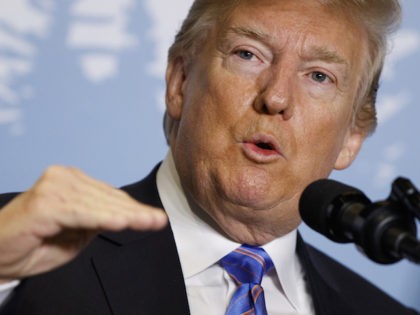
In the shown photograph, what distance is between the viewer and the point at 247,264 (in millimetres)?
1791

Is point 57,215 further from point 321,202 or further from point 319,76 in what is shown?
point 319,76

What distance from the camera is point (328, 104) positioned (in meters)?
1.83

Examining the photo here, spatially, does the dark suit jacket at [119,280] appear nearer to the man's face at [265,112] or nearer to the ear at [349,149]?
the man's face at [265,112]

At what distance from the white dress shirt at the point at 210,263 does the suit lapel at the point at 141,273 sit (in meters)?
0.08

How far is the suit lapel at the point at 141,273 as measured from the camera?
1.57 meters

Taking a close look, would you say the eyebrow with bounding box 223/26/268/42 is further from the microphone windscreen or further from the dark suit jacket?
the microphone windscreen

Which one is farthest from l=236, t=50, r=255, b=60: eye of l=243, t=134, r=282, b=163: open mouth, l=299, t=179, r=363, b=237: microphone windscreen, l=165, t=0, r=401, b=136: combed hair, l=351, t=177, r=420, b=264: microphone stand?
l=351, t=177, r=420, b=264: microphone stand

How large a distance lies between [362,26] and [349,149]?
0.35 m

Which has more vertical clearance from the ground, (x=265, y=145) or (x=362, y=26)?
(x=362, y=26)

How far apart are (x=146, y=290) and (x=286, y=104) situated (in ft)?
1.67

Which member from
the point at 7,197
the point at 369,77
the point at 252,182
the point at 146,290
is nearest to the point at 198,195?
the point at 252,182

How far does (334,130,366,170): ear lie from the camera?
2.03 meters

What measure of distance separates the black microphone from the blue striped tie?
63 centimetres

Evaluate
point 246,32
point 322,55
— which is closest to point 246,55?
point 246,32
